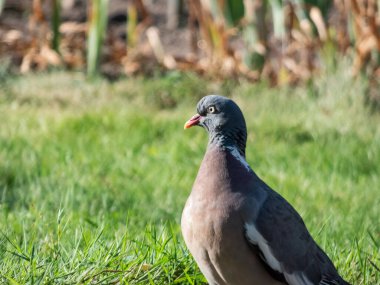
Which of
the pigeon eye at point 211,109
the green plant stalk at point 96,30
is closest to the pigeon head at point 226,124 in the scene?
the pigeon eye at point 211,109

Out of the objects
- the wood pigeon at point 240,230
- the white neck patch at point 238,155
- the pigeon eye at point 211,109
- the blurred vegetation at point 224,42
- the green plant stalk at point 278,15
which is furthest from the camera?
Result: the blurred vegetation at point 224,42

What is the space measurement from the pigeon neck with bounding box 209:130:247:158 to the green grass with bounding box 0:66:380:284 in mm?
490

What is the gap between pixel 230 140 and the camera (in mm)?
3252

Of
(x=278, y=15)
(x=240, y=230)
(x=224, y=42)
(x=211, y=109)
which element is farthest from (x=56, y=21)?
(x=240, y=230)

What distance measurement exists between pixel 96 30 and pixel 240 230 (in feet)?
15.8

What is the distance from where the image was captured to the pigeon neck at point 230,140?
324cm

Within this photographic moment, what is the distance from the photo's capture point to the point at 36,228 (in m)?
4.04

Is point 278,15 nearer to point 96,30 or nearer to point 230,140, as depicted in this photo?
point 96,30

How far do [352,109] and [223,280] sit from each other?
167 inches

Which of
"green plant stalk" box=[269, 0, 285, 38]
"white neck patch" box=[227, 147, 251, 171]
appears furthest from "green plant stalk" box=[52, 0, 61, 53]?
"white neck patch" box=[227, 147, 251, 171]

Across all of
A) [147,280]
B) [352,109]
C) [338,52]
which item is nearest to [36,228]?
[147,280]

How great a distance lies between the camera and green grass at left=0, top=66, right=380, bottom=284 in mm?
A: 3479

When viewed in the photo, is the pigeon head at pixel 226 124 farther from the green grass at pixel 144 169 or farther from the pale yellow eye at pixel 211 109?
the green grass at pixel 144 169

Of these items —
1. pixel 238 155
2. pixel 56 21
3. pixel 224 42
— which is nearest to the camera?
pixel 238 155
